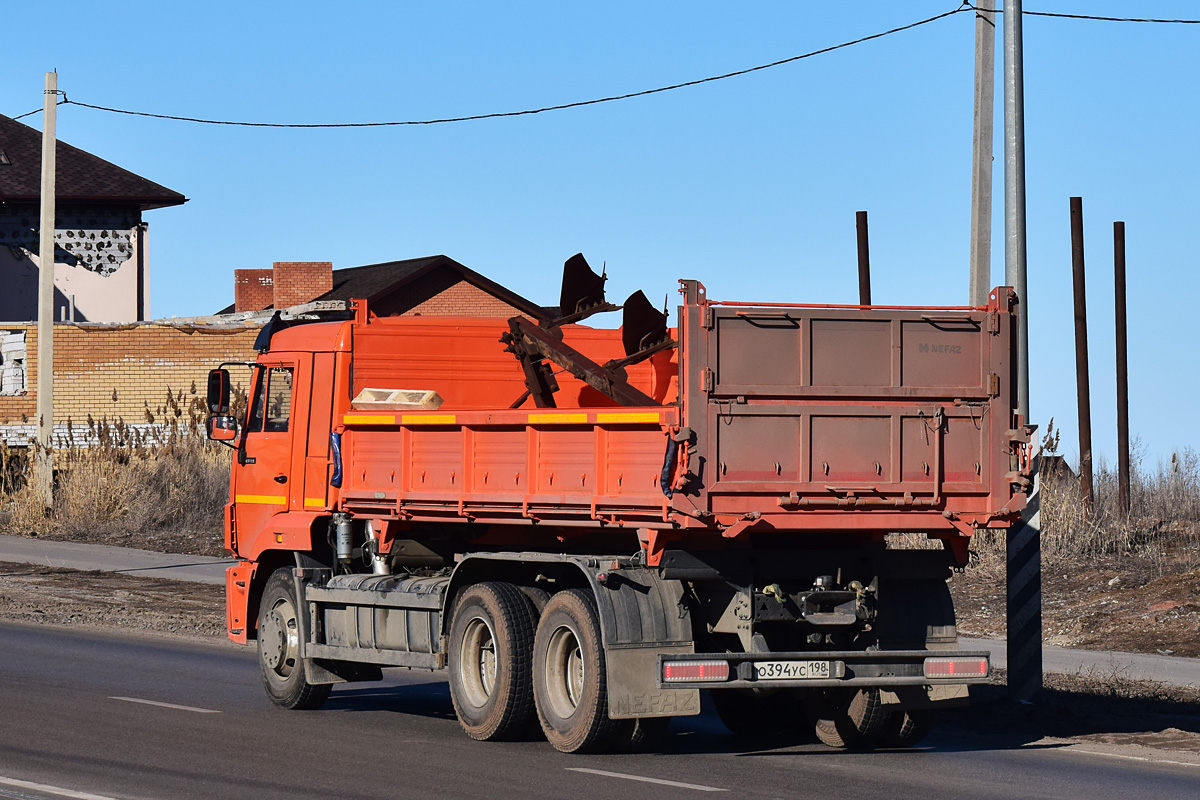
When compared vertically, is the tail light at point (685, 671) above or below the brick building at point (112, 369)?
below

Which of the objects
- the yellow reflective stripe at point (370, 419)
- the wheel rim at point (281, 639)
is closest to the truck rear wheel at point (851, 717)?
the yellow reflective stripe at point (370, 419)

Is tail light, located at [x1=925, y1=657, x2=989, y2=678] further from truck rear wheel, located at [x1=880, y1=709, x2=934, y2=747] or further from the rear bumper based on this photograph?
truck rear wheel, located at [x1=880, y1=709, x2=934, y2=747]

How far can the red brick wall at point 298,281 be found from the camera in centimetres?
5019

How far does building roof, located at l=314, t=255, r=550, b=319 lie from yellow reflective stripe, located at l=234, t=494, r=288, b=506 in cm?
3387

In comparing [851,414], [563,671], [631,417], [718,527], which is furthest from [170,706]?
[851,414]

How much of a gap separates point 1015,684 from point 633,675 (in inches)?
180

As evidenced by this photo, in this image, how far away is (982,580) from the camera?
2073 cm

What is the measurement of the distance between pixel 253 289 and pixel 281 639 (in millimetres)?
38918

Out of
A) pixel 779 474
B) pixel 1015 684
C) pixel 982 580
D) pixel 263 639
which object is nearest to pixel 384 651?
pixel 263 639

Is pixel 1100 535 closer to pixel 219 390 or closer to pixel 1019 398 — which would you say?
pixel 1019 398

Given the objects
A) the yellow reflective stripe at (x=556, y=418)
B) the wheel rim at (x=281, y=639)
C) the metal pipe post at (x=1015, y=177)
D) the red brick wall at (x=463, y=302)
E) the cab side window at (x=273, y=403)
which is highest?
the red brick wall at (x=463, y=302)

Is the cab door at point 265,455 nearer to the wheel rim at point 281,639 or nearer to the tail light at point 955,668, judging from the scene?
the wheel rim at point 281,639

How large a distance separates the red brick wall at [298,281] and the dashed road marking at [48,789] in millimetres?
41477

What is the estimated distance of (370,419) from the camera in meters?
12.4
